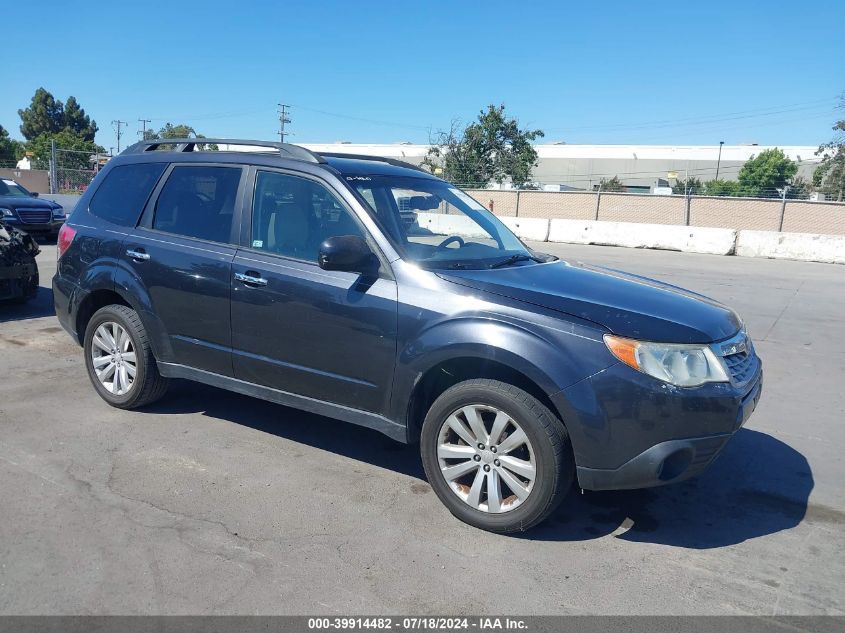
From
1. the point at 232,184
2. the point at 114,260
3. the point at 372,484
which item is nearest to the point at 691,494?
the point at 372,484

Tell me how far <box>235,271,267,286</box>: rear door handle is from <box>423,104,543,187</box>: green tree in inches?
1785

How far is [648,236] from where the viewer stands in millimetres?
22250

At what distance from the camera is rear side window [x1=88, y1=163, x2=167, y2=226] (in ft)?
16.7

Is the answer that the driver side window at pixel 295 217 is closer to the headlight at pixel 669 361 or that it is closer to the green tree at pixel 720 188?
the headlight at pixel 669 361

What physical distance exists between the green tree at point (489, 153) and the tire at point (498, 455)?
46.1 meters

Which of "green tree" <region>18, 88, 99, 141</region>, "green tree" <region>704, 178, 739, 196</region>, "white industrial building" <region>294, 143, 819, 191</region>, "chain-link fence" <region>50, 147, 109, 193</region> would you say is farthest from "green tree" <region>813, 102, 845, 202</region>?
"green tree" <region>18, 88, 99, 141</region>

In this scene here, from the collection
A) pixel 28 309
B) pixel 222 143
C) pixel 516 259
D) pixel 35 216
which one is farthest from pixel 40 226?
pixel 516 259

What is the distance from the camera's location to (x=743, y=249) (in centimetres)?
2022

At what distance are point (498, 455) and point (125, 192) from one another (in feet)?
11.7

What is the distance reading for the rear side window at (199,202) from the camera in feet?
15.1

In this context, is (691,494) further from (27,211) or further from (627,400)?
(27,211)

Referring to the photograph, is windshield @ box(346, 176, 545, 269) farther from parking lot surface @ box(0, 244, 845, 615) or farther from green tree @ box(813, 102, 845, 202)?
green tree @ box(813, 102, 845, 202)

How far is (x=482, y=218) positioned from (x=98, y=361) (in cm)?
311

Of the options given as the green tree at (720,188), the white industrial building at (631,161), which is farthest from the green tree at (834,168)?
the white industrial building at (631,161)
